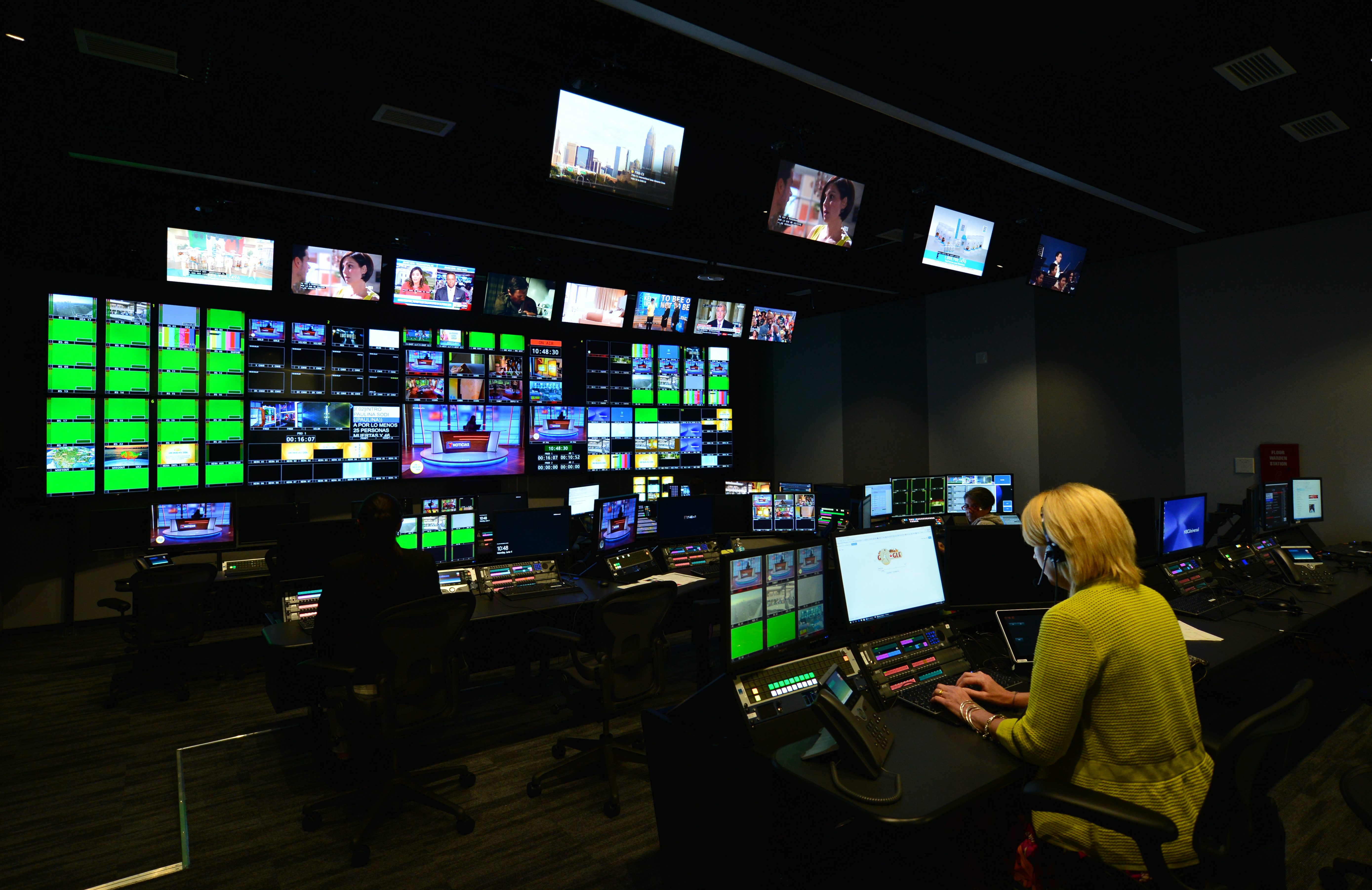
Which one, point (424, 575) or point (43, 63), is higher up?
point (43, 63)

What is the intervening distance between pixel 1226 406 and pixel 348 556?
6.81 metres

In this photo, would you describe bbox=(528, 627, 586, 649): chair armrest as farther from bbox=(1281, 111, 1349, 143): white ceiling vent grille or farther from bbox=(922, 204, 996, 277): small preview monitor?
bbox=(1281, 111, 1349, 143): white ceiling vent grille

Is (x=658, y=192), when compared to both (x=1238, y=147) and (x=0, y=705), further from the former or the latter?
(x=0, y=705)

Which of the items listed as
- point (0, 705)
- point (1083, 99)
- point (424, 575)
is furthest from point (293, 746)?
point (1083, 99)

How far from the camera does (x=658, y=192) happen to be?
3406 mm

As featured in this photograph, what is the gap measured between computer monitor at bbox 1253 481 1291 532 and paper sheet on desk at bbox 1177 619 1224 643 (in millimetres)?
2278

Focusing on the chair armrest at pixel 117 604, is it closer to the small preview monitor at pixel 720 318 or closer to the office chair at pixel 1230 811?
the office chair at pixel 1230 811

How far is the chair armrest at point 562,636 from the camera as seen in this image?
3.11 meters

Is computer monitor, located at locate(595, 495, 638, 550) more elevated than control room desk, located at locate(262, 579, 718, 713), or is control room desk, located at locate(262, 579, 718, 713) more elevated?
computer monitor, located at locate(595, 495, 638, 550)

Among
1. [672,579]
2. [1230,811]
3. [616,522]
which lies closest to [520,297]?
[616,522]

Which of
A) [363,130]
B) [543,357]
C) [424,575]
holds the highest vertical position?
[363,130]

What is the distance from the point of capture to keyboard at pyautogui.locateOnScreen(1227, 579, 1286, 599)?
3633mm

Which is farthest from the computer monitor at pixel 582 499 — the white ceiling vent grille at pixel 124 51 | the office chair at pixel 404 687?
the white ceiling vent grille at pixel 124 51

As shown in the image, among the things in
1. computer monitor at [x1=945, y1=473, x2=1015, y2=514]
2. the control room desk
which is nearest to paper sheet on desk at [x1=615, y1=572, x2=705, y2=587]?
the control room desk
